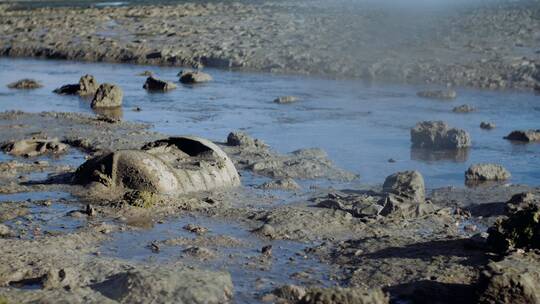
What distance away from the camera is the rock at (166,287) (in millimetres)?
7738

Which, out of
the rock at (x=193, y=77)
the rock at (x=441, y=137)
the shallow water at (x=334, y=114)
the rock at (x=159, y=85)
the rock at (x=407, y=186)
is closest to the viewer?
the rock at (x=407, y=186)

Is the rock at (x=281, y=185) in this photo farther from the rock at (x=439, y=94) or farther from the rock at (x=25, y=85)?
the rock at (x=25, y=85)

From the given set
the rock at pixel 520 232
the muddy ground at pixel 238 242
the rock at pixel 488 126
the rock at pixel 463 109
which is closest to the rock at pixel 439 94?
the rock at pixel 463 109

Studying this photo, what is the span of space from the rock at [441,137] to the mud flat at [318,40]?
7.56 metres

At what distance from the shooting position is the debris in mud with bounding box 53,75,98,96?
2297 cm

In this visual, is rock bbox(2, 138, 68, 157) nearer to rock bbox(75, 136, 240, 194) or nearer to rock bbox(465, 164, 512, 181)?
rock bbox(75, 136, 240, 194)

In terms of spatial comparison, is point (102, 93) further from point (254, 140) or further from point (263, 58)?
point (263, 58)

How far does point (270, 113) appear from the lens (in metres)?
19.8

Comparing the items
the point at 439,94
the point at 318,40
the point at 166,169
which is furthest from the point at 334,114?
the point at 318,40

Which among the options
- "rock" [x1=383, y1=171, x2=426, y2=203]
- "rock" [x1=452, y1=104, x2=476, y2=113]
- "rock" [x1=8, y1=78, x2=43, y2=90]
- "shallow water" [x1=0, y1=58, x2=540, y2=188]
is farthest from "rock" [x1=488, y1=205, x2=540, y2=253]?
"rock" [x1=8, y1=78, x2=43, y2=90]

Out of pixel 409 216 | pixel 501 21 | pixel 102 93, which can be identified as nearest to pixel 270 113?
pixel 102 93

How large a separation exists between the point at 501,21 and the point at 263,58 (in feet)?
33.5

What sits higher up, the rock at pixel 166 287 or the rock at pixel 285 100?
the rock at pixel 285 100

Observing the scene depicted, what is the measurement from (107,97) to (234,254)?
482 inches
